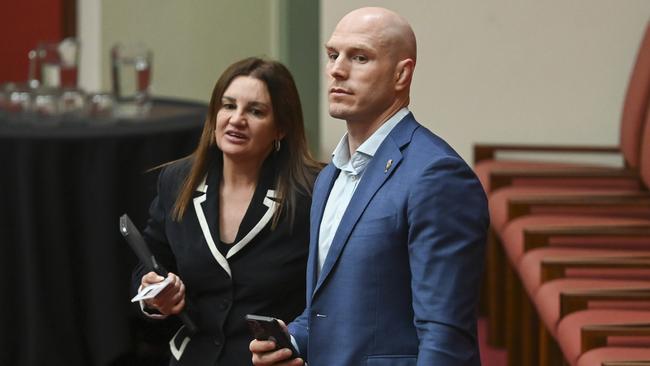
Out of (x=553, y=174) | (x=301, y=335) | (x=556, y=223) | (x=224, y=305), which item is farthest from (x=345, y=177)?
(x=553, y=174)

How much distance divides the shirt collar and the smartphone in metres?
0.29

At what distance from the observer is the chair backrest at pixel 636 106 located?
5.09 meters

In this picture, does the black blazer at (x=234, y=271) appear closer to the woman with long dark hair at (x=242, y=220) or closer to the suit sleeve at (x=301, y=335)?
the woman with long dark hair at (x=242, y=220)

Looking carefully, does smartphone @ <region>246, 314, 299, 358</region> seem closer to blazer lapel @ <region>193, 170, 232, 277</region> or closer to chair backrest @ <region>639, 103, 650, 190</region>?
blazer lapel @ <region>193, 170, 232, 277</region>

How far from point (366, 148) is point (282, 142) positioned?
0.73 m

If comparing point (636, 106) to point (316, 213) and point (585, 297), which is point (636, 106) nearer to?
point (585, 297)

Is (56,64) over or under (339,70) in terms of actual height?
under

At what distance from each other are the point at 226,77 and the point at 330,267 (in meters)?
0.80

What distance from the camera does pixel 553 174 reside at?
5180 mm

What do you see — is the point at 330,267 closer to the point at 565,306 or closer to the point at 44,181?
the point at 565,306

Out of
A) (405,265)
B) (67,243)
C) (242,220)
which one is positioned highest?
(405,265)

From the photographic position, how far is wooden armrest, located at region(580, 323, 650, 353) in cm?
345

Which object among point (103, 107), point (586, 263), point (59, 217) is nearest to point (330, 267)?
point (586, 263)

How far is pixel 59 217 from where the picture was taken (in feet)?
15.7
